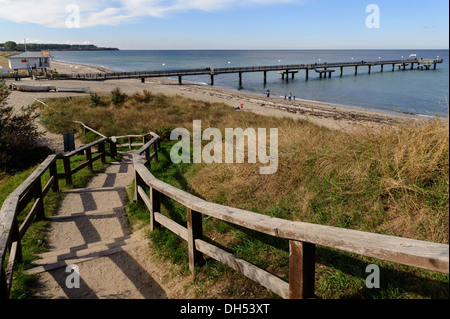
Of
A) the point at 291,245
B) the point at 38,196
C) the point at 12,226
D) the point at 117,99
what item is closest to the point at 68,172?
the point at 38,196

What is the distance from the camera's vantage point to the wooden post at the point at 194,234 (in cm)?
381

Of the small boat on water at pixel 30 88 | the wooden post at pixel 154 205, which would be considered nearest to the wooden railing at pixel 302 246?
the wooden post at pixel 154 205

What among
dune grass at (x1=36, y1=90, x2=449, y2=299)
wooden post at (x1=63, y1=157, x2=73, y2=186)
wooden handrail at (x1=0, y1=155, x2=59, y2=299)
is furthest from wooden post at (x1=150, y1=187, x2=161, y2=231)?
wooden post at (x1=63, y1=157, x2=73, y2=186)

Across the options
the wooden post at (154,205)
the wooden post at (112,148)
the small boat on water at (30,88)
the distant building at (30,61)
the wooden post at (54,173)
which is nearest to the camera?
the wooden post at (154,205)

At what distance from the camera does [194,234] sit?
12.6 ft

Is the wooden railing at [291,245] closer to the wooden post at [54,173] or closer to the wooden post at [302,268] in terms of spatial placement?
the wooden post at [302,268]

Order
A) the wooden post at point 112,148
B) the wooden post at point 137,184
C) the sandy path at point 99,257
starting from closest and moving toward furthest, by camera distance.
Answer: the sandy path at point 99,257 → the wooden post at point 137,184 → the wooden post at point 112,148

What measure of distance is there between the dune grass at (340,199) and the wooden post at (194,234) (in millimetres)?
142

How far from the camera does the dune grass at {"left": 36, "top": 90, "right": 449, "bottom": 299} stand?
3.28 metres

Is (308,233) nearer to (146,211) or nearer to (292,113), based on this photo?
(146,211)

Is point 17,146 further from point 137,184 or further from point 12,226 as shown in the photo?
point 12,226

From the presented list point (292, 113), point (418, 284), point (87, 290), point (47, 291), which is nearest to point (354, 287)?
point (418, 284)

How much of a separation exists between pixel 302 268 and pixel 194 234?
1.62m

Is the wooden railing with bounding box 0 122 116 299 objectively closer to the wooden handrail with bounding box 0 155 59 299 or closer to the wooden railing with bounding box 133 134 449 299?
the wooden handrail with bounding box 0 155 59 299
